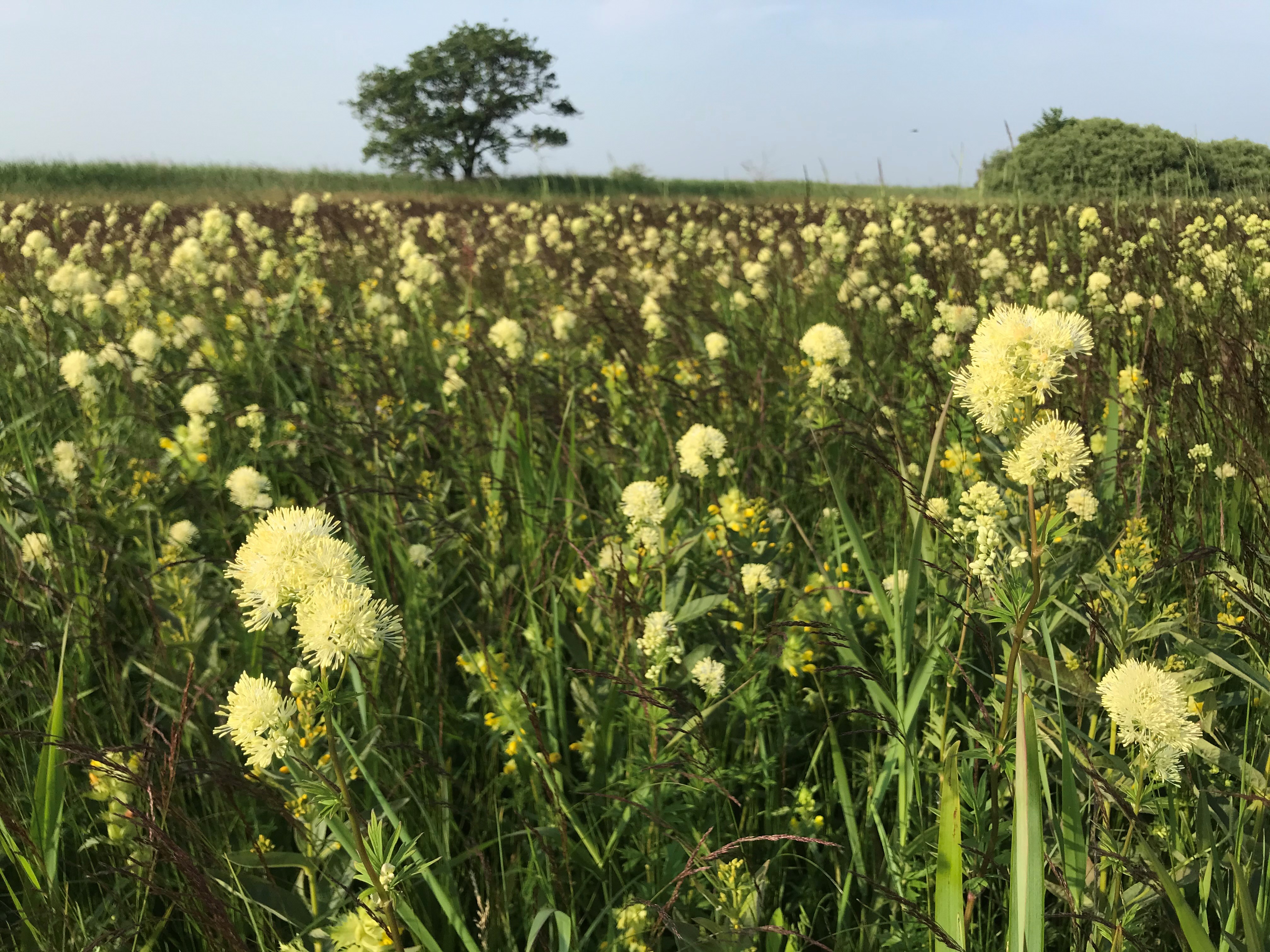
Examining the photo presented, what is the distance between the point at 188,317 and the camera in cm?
485

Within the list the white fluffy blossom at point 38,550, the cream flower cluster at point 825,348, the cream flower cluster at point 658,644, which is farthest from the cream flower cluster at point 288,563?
the cream flower cluster at point 825,348

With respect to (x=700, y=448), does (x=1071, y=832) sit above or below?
below

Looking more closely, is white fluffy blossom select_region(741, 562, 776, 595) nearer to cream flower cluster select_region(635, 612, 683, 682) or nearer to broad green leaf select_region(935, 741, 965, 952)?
cream flower cluster select_region(635, 612, 683, 682)

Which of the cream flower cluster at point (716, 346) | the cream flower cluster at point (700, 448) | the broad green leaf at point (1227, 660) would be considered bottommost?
the broad green leaf at point (1227, 660)

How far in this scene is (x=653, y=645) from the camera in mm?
1738

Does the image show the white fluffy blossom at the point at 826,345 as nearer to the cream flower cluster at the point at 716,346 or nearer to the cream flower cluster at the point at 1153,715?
the cream flower cluster at the point at 716,346

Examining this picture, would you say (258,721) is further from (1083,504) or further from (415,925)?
(1083,504)

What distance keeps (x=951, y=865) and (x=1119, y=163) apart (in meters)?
11.0

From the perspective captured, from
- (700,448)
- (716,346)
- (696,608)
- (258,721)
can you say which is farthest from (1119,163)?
(258,721)

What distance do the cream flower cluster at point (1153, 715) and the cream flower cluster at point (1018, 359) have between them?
0.41m

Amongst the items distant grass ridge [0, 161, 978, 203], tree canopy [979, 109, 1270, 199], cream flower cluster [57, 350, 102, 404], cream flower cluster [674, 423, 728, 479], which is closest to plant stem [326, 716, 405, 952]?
cream flower cluster [674, 423, 728, 479]

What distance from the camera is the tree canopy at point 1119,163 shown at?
7.43 metres

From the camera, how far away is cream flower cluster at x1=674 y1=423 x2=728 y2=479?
2445 mm

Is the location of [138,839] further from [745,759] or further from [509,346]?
[509,346]
